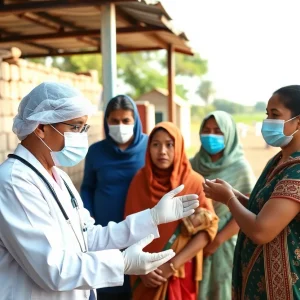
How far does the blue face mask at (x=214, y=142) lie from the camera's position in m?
3.27

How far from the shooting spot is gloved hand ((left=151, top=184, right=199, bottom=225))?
6.89 feet

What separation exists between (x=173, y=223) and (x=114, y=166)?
673mm

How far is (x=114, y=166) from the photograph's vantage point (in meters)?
3.27

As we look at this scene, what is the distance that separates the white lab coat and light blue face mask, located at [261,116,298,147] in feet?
2.97

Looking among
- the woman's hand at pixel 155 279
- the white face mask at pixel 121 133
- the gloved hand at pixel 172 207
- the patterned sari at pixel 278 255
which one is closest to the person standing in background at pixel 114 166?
the white face mask at pixel 121 133

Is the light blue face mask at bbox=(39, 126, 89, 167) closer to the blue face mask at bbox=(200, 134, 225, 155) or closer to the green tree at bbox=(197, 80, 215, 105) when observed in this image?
the blue face mask at bbox=(200, 134, 225, 155)

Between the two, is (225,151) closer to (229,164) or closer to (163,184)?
(229,164)

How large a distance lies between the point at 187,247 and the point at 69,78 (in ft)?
12.4

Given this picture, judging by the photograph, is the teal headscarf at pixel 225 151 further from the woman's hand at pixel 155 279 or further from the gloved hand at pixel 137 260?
the gloved hand at pixel 137 260

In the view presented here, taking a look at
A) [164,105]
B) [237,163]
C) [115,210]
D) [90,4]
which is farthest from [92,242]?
[164,105]

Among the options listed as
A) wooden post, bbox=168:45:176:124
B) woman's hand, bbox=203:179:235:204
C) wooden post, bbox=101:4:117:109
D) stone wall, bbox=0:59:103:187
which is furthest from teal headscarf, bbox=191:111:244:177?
wooden post, bbox=168:45:176:124

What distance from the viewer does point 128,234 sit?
2.11m

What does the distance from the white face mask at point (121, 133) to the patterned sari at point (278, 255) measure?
133 centimetres

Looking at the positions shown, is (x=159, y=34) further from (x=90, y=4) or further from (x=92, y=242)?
(x=92, y=242)
